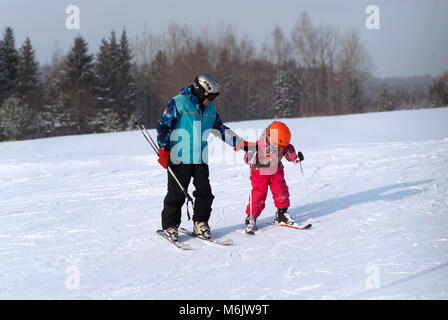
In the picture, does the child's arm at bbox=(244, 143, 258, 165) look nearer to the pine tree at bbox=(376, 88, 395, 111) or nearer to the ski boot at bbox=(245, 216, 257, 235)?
the ski boot at bbox=(245, 216, 257, 235)

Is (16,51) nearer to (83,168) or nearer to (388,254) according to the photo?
(83,168)

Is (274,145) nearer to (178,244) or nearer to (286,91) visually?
(178,244)

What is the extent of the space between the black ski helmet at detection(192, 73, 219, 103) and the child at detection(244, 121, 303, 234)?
76cm

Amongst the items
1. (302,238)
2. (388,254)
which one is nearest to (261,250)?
(302,238)

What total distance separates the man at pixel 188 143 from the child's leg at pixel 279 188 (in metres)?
0.76

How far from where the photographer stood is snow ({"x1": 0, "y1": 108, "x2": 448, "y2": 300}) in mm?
3025

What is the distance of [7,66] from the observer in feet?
111

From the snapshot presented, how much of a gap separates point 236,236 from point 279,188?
71 cm

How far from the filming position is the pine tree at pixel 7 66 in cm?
3338

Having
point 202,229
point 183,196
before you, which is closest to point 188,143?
point 183,196

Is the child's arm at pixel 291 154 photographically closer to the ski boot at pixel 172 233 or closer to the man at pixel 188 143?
the man at pixel 188 143

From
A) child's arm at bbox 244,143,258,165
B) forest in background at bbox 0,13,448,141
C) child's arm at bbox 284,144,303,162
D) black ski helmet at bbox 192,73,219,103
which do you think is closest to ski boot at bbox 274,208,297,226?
child's arm at bbox 284,144,303,162

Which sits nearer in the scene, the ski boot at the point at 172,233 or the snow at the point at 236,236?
the snow at the point at 236,236

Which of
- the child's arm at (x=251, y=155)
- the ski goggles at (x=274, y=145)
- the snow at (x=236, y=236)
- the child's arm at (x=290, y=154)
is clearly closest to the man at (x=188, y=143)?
the snow at (x=236, y=236)
